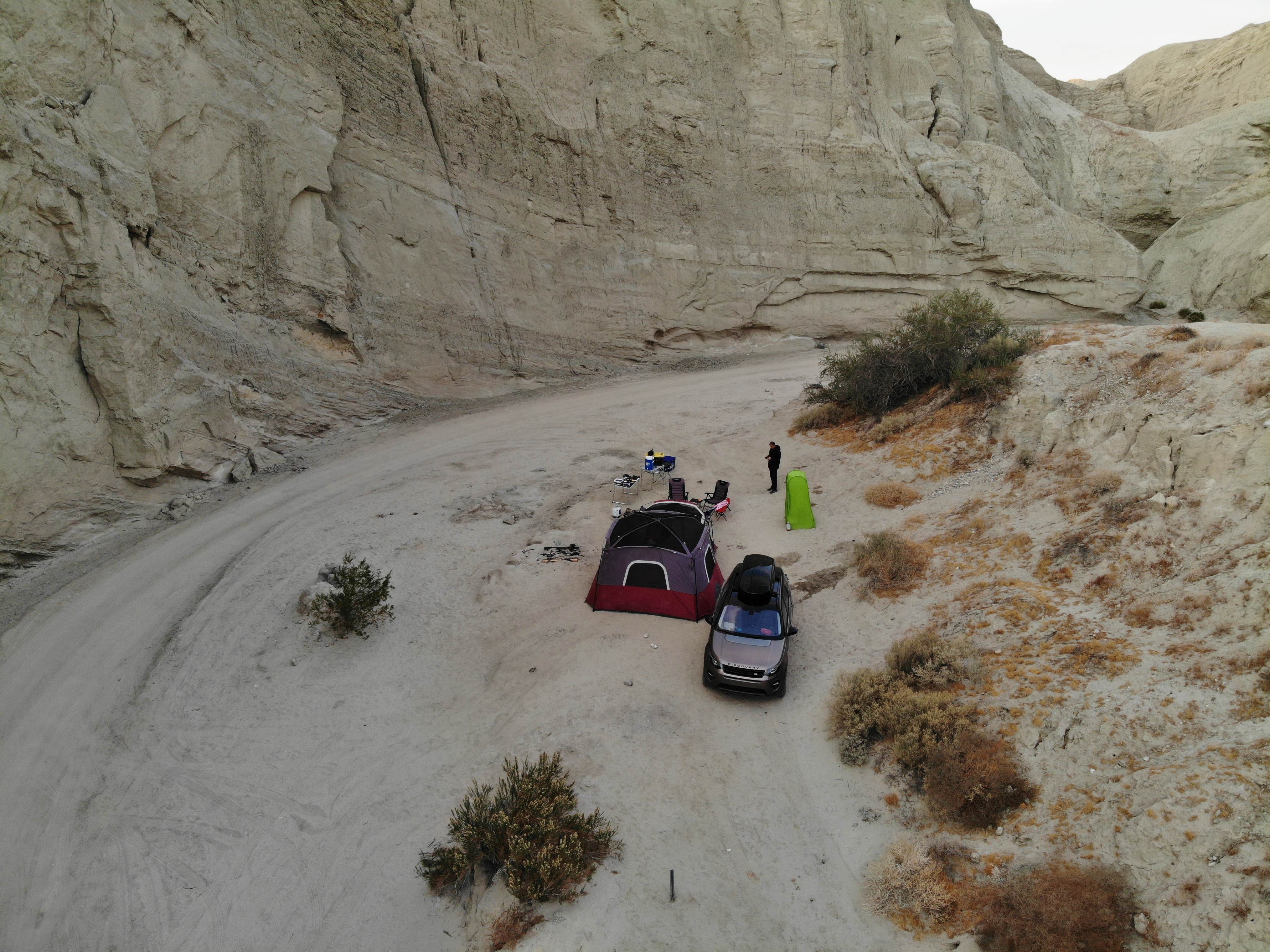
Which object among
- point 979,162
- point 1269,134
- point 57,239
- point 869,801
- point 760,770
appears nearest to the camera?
point 869,801

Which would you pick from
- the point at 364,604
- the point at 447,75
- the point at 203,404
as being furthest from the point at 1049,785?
the point at 447,75

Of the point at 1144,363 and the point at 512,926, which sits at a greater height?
the point at 1144,363

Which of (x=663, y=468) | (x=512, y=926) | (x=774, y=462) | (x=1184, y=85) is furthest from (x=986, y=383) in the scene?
(x=1184, y=85)

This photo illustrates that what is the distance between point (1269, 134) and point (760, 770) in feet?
171

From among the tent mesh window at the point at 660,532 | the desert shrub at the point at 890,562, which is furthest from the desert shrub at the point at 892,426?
the tent mesh window at the point at 660,532

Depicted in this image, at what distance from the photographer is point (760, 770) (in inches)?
340

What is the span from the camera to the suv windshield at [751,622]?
9.98 m

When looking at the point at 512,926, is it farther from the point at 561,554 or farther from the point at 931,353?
the point at 931,353

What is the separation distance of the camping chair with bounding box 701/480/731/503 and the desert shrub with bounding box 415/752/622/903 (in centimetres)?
889

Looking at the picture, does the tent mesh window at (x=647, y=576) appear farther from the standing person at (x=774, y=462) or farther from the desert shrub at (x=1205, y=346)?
the desert shrub at (x=1205, y=346)

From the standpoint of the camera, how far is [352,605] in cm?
1160

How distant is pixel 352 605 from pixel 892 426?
13.2 metres

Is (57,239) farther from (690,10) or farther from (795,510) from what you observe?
(690,10)

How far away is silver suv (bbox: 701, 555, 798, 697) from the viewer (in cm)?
Answer: 956
